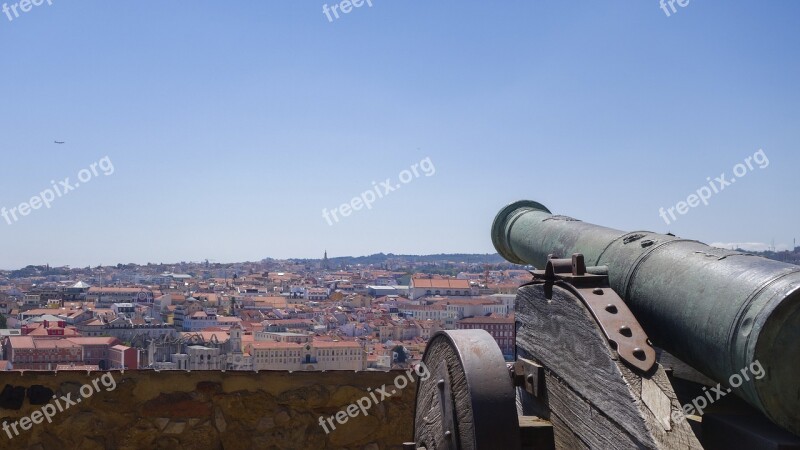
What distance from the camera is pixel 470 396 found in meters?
1.73

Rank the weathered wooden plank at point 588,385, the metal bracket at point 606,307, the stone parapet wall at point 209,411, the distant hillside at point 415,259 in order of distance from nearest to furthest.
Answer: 1. the weathered wooden plank at point 588,385
2. the metal bracket at point 606,307
3. the stone parapet wall at point 209,411
4. the distant hillside at point 415,259

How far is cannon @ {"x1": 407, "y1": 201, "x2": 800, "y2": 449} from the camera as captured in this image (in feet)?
4.32

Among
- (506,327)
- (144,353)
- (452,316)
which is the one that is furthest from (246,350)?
(452,316)

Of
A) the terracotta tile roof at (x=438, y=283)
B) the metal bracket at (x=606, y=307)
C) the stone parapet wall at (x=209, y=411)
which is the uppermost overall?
the metal bracket at (x=606, y=307)

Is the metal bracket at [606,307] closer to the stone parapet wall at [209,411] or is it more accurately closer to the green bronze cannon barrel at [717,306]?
the green bronze cannon barrel at [717,306]

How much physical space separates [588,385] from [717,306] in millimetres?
300

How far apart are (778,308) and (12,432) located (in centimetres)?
246

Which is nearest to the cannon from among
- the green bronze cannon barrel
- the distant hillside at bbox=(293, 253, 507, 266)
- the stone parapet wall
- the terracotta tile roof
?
the green bronze cannon barrel

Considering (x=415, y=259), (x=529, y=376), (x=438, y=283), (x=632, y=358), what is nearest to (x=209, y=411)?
(x=529, y=376)

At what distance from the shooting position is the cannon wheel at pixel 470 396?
1.70 meters

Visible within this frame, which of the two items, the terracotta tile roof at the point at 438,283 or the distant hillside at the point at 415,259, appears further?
the distant hillside at the point at 415,259

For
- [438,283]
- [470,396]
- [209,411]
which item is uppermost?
[470,396]

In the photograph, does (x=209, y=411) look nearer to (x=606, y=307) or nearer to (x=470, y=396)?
(x=470, y=396)

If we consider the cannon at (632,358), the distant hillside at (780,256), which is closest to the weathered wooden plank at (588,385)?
the cannon at (632,358)
